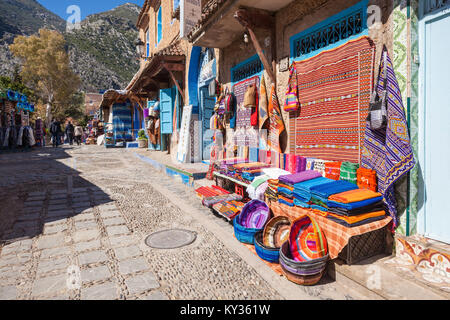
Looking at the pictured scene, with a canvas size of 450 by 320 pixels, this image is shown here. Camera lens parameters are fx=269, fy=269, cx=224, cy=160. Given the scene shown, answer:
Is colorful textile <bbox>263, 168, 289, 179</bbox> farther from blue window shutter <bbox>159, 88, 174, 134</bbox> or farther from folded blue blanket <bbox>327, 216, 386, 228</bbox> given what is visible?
blue window shutter <bbox>159, 88, 174, 134</bbox>

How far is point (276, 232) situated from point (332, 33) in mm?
2943

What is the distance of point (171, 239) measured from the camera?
143 inches

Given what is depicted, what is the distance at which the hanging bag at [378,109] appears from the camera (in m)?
2.86

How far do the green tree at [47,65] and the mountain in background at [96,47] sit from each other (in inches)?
1458

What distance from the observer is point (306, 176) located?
3.70 meters

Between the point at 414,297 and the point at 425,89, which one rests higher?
the point at 425,89

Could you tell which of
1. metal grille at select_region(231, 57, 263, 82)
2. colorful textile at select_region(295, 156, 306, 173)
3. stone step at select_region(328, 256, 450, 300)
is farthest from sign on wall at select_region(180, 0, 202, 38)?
stone step at select_region(328, 256, 450, 300)

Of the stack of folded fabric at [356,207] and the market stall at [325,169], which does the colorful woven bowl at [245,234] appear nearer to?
the market stall at [325,169]

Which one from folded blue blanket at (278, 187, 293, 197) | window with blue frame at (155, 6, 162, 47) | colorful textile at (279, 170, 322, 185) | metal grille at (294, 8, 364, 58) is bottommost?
folded blue blanket at (278, 187, 293, 197)

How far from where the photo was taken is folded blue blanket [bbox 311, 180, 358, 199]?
9.87 ft

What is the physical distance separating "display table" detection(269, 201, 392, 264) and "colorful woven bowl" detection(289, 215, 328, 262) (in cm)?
9

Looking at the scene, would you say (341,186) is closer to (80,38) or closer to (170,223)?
(170,223)

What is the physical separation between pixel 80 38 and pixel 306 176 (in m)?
93.7
